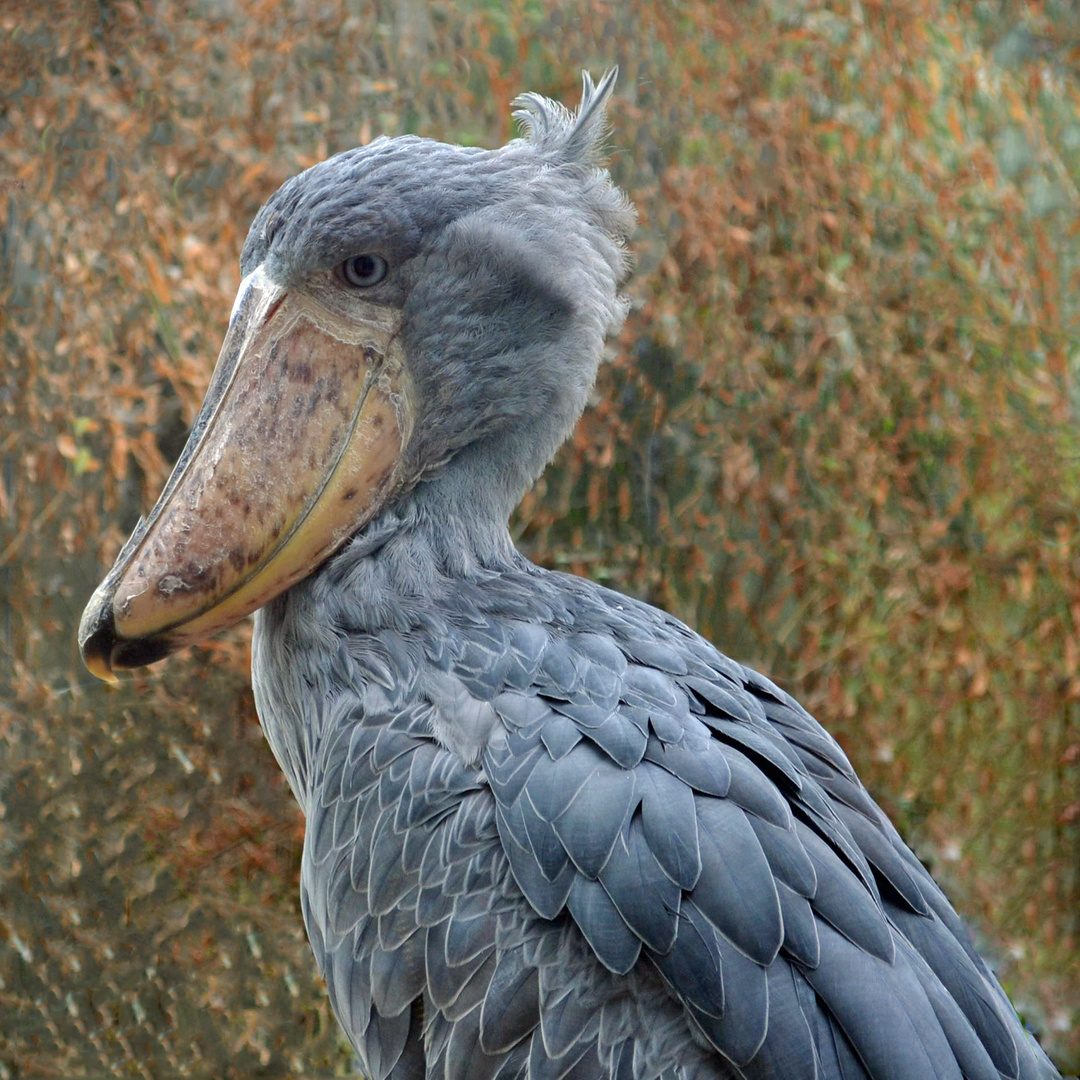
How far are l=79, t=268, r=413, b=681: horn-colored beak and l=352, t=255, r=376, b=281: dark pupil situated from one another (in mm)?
38

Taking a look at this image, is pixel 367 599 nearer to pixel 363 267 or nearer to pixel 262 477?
pixel 262 477

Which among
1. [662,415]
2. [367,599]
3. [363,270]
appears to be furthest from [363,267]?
[662,415]

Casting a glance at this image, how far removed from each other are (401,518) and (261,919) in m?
1.72

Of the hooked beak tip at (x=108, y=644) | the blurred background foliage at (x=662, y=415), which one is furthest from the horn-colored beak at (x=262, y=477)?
the blurred background foliage at (x=662, y=415)

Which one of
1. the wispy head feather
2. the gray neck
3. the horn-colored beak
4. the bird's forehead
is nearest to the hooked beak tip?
the horn-colored beak

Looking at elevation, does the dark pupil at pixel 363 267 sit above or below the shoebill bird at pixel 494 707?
above

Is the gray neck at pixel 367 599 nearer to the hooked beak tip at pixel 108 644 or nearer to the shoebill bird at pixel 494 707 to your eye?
the shoebill bird at pixel 494 707

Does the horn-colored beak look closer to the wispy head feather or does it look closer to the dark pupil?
the dark pupil

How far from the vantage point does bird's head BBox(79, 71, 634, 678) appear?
1.28 metres

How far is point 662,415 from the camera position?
114 inches

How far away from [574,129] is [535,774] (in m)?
0.74

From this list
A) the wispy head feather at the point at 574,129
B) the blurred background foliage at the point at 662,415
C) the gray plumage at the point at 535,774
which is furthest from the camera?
the blurred background foliage at the point at 662,415

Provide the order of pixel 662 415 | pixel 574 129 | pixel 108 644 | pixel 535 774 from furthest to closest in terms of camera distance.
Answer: pixel 662 415 → pixel 574 129 → pixel 108 644 → pixel 535 774

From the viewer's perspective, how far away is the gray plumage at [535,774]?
3.44 ft
